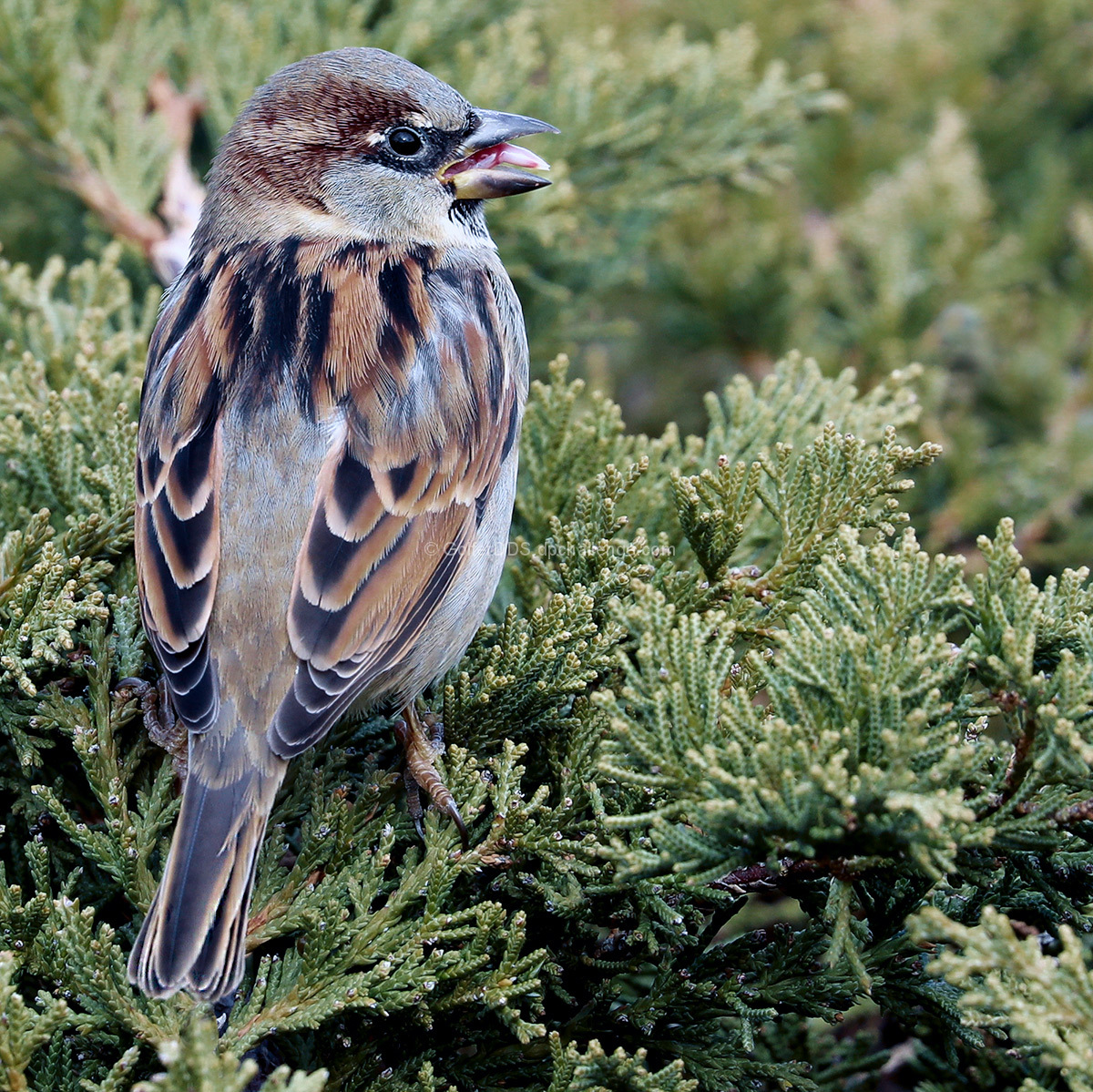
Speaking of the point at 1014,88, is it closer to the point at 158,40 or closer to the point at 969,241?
the point at 969,241

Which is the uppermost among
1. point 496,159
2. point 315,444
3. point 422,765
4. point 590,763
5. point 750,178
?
point 496,159

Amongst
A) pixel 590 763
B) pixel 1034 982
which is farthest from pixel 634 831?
pixel 1034 982

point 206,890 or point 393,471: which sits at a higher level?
point 393,471

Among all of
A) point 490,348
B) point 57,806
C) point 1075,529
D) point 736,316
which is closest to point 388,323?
point 490,348

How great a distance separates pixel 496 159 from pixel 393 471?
1.19 meters

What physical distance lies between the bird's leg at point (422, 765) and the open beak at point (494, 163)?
1567mm

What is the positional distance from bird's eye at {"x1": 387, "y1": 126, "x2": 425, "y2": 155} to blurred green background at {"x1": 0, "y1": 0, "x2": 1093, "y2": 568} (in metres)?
0.64

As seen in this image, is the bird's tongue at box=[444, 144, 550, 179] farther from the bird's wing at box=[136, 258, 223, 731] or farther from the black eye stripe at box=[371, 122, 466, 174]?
the bird's wing at box=[136, 258, 223, 731]

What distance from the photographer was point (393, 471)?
2.74 meters

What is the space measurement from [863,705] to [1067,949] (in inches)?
18.8

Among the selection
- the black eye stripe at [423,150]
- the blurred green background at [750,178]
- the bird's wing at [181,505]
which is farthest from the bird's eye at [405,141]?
the bird's wing at [181,505]

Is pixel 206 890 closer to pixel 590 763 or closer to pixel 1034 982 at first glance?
pixel 590 763

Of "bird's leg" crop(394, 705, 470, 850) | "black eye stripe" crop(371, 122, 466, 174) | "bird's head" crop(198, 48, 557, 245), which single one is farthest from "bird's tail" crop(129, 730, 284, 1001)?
"black eye stripe" crop(371, 122, 466, 174)

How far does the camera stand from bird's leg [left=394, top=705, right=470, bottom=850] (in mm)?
2413
